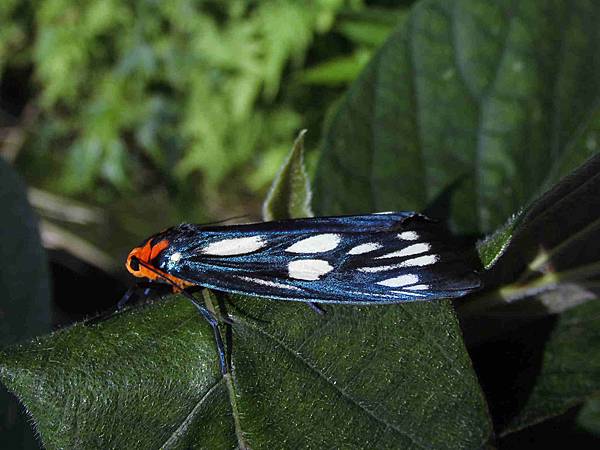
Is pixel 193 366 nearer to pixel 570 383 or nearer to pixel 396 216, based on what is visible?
pixel 396 216

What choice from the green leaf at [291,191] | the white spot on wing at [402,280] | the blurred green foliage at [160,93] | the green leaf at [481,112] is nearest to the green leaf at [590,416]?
the green leaf at [481,112]

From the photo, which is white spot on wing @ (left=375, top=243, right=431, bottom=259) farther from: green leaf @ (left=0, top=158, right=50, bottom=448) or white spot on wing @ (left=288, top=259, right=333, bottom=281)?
green leaf @ (left=0, top=158, right=50, bottom=448)

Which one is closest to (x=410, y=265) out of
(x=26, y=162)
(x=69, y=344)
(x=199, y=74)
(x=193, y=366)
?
(x=193, y=366)

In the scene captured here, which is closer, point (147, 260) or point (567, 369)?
point (567, 369)

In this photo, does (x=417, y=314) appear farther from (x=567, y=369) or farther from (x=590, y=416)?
(x=590, y=416)

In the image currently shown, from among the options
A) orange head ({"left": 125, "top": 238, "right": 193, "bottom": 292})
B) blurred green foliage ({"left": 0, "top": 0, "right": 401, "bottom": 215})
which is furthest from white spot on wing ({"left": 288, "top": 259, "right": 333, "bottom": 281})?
blurred green foliage ({"left": 0, "top": 0, "right": 401, "bottom": 215})

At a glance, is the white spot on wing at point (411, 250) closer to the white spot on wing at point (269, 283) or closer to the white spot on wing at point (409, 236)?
the white spot on wing at point (409, 236)

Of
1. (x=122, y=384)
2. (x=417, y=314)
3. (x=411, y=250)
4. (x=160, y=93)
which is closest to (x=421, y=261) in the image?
(x=411, y=250)
